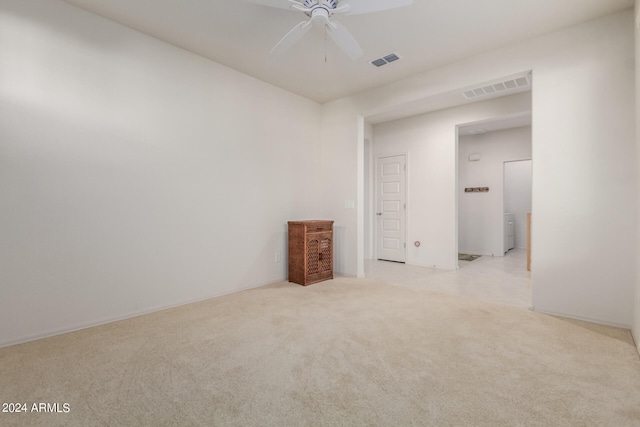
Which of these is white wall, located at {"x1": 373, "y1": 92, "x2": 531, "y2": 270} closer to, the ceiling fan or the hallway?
the hallway

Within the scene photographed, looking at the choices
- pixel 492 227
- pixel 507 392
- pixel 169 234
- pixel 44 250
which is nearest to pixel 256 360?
pixel 507 392

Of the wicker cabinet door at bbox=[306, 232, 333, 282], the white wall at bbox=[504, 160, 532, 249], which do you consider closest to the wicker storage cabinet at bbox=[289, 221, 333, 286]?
the wicker cabinet door at bbox=[306, 232, 333, 282]

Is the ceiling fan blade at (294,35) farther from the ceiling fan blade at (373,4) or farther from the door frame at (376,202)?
the door frame at (376,202)

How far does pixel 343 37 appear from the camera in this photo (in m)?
2.41

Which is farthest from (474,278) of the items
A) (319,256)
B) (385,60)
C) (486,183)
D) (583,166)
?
(385,60)

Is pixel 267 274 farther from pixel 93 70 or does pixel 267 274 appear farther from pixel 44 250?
pixel 93 70

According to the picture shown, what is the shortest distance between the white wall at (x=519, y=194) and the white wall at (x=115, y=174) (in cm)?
698

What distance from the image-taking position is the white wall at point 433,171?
4.89 meters

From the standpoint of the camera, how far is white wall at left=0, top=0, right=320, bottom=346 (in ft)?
7.42

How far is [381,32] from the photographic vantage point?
9.30ft

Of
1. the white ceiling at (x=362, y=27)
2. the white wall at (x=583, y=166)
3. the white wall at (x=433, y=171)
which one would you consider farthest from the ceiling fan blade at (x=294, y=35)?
the white wall at (x=433, y=171)

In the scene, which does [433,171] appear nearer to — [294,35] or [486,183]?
[486,183]

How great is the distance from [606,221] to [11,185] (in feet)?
16.1

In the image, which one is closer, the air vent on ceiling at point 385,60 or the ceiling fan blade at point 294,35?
the ceiling fan blade at point 294,35
